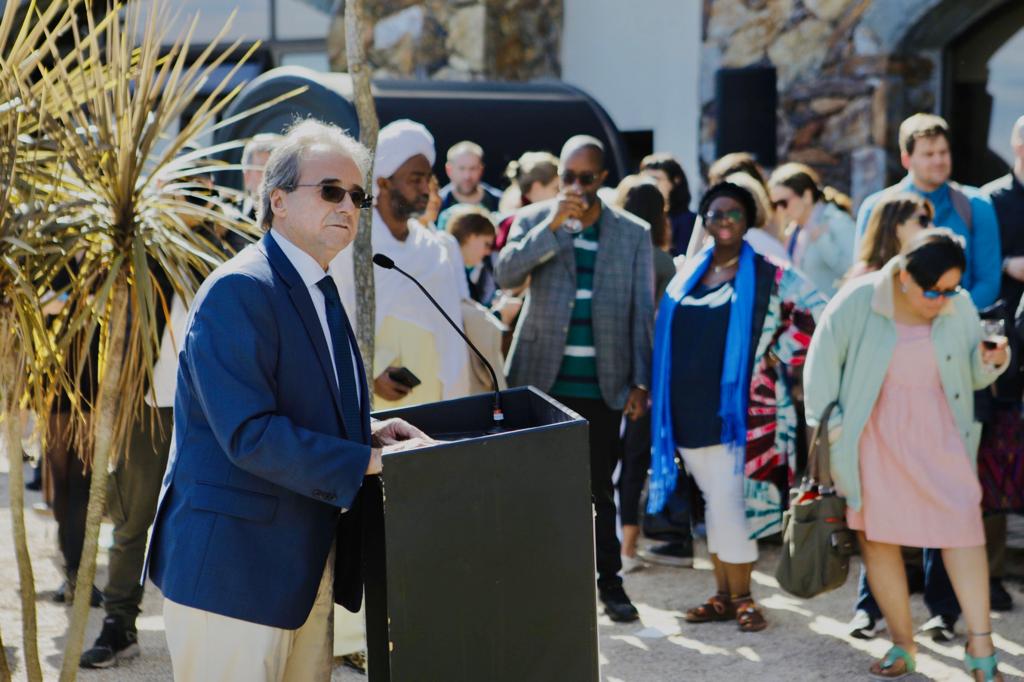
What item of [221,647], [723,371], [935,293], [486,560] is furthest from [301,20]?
[486,560]

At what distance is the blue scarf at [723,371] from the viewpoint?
5496 millimetres

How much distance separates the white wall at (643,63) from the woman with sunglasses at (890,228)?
606cm

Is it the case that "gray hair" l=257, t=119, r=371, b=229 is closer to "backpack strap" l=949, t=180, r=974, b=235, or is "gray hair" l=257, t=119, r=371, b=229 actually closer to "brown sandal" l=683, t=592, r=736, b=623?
"brown sandal" l=683, t=592, r=736, b=623

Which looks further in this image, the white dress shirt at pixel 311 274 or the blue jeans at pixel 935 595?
the blue jeans at pixel 935 595

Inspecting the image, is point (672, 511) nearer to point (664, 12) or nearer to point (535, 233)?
point (535, 233)

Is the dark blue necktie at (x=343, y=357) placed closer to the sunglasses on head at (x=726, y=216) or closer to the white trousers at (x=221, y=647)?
the white trousers at (x=221, y=647)

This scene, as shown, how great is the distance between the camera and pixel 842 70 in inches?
397

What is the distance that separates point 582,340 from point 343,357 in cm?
292

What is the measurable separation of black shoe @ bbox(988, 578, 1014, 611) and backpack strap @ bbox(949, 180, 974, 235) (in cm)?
154

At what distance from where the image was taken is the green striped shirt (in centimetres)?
580

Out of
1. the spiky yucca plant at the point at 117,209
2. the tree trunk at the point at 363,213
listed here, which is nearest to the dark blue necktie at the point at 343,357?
the spiky yucca plant at the point at 117,209

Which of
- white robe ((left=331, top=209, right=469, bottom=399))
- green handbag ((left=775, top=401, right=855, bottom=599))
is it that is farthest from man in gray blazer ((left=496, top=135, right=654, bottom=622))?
green handbag ((left=775, top=401, right=855, bottom=599))

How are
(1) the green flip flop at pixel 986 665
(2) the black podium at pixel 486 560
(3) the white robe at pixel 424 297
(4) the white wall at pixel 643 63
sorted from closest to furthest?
(2) the black podium at pixel 486 560 < (1) the green flip flop at pixel 986 665 < (3) the white robe at pixel 424 297 < (4) the white wall at pixel 643 63

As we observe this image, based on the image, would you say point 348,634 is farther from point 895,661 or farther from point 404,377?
point 895,661
